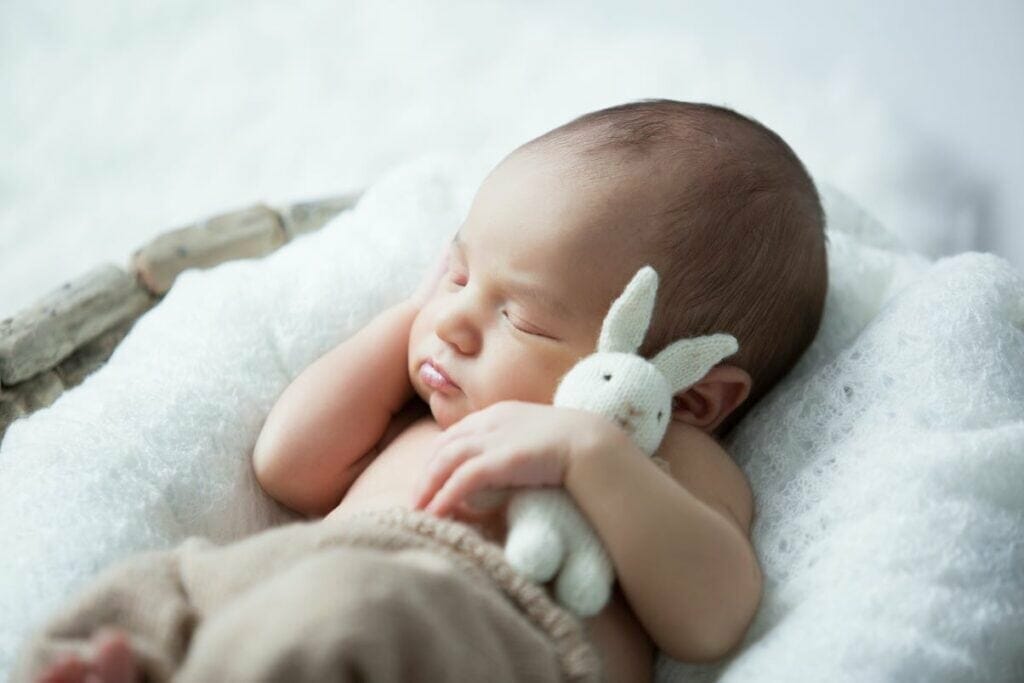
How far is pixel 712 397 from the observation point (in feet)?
3.30

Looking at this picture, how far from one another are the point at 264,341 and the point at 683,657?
0.58m

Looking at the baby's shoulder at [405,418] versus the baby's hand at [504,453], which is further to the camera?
the baby's shoulder at [405,418]

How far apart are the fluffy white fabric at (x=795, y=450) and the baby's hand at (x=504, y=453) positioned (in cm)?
21

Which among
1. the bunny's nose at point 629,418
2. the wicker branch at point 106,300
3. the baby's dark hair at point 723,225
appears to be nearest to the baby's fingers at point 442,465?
the bunny's nose at point 629,418

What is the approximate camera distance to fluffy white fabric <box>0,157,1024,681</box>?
80cm

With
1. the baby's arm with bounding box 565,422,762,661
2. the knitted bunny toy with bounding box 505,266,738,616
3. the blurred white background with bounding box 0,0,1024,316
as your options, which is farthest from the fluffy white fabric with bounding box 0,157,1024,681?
the blurred white background with bounding box 0,0,1024,316

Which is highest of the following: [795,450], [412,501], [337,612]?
[337,612]

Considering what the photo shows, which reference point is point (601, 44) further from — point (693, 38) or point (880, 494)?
point (880, 494)

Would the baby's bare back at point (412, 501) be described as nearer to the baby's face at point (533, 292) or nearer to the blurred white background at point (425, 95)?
the baby's face at point (533, 292)

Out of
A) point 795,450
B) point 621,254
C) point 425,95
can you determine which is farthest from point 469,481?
point 425,95

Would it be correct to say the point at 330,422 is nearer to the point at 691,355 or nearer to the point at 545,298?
the point at 545,298

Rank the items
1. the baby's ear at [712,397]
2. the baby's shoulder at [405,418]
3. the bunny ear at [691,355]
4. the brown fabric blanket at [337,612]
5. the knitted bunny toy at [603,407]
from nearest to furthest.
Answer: the brown fabric blanket at [337,612] → the knitted bunny toy at [603,407] → the bunny ear at [691,355] → the baby's ear at [712,397] → the baby's shoulder at [405,418]

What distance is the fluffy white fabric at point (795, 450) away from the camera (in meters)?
0.80

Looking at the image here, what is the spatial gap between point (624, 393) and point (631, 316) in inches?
2.6
